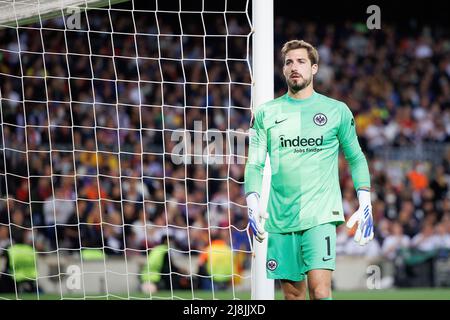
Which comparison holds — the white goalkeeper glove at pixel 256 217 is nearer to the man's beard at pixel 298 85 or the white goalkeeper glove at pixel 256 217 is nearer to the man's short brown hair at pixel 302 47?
the man's beard at pixel 298 85

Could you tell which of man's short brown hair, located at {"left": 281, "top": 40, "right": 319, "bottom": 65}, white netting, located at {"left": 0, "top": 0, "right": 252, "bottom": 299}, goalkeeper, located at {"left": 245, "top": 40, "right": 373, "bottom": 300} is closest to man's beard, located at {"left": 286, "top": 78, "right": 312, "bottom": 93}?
goalkeeper, located at {"left": 245, "top": 40, "right": 373, "bottom": 300}

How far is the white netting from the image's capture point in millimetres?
11758

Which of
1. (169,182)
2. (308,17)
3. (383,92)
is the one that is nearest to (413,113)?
(383,92)

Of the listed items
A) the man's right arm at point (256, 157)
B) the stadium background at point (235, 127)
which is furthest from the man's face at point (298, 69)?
the stadium background at point (235, 127)

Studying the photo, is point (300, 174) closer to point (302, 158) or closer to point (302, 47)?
point (302, 158)

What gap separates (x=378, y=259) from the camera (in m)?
13.9

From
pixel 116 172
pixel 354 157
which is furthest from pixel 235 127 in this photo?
pixel 354 157

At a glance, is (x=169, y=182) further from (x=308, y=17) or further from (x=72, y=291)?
(x=308, y=17)

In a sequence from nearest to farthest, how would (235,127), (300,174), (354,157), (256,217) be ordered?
(256,217) < (300,174) < (354,157) < (235,127)

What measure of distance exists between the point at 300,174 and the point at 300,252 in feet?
1.68

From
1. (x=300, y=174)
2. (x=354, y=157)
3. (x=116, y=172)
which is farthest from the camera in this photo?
(x=116, y=172)

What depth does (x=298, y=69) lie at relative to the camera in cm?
585

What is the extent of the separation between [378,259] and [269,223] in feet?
27.5

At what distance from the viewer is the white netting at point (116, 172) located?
11758mm
